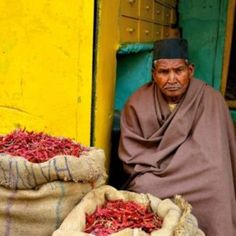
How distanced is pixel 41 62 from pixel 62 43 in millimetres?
184

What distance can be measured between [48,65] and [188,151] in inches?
39.6

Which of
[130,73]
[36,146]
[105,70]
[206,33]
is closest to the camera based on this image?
[36,146]

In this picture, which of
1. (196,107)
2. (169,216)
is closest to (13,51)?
(196,107)

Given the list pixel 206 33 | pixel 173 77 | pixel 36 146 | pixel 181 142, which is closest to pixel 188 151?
pixel 181 142

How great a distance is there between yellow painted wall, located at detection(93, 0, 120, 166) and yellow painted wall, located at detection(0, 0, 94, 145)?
7 centimetres

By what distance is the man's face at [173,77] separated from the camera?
2.82 m

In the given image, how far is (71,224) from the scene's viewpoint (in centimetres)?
167

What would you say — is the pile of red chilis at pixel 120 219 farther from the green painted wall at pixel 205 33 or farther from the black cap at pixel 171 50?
the green painted wall at pixel 205 33

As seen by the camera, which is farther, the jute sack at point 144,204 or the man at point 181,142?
the man at point 181,142

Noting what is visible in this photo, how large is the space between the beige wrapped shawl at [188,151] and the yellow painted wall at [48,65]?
1.27ft

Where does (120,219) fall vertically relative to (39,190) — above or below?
below

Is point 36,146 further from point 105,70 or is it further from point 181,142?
point 181,142

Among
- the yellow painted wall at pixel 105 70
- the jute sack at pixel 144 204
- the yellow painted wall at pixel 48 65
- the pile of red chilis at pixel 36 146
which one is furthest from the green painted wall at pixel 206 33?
the pile of red chilis at pixel 36 146

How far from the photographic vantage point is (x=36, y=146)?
1.89m
